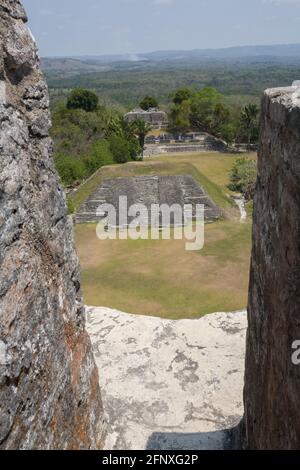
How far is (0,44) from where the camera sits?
4121mm

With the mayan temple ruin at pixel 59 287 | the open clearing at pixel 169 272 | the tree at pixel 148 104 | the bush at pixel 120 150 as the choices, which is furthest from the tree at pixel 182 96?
the mayan temple ruin at pixel 59 287

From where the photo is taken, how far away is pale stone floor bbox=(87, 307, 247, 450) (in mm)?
6617

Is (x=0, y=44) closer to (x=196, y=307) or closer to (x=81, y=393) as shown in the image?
(x=81, y=393)

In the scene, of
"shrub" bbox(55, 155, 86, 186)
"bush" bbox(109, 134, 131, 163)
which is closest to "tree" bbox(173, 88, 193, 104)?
"bush" bbox(109, 134, 131, 163)

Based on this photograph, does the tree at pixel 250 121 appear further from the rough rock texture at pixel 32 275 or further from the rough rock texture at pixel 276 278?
the rough rock texture at pixel 32 275

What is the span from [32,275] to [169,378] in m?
4.26

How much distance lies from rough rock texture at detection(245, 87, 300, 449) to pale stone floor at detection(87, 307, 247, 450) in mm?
1534

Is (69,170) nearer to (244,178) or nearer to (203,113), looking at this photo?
(244,178)

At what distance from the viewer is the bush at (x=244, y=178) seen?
25.6m

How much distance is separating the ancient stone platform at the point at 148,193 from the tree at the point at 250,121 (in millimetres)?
16280

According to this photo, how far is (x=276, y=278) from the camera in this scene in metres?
4.20

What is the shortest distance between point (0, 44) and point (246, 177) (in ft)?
79.1

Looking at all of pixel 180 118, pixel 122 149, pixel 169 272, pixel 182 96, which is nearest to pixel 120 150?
pixel 122 149

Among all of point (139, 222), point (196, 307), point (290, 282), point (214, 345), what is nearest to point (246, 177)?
point (139, 222)
